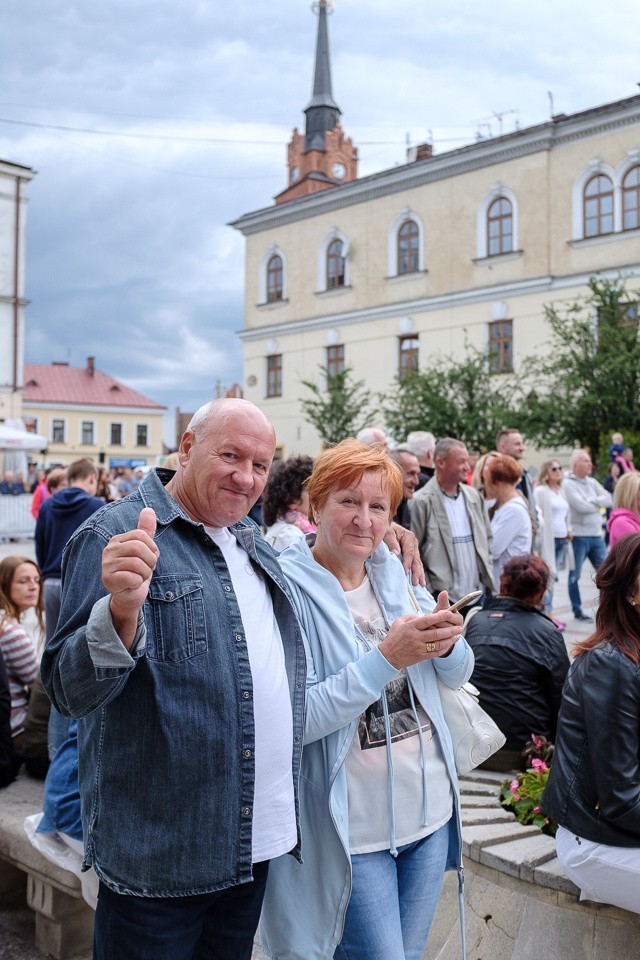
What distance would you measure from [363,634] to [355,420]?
27.6 meters

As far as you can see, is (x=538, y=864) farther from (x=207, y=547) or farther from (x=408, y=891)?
(x=207, y=547)

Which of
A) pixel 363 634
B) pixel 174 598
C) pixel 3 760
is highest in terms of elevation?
pixel 174 598

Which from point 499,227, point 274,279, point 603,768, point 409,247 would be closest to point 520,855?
point 603,768

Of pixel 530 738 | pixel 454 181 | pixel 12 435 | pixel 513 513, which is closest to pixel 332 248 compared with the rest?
pixel 454 181

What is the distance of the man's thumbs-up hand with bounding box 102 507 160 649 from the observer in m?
1.66

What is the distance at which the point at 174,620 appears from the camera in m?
1.92

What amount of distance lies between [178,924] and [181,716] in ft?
1.73

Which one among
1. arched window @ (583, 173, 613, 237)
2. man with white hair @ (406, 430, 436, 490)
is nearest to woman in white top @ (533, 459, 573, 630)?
man with white hair @ (406, 430, 436, 490)

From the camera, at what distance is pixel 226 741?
1.95 m

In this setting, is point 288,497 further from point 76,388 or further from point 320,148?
point 76,388

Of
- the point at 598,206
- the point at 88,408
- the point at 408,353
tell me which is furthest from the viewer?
the point at 88,408

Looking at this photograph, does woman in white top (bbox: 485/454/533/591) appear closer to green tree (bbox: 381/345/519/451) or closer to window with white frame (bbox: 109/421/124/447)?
green tree (bbox: 381/345/519/451)

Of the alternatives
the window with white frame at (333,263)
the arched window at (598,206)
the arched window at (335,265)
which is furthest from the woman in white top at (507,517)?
the arched window at (335,265)

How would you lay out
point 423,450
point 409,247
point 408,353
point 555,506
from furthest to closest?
point 408,353
point 409,247
point 555,506
point 423,450
